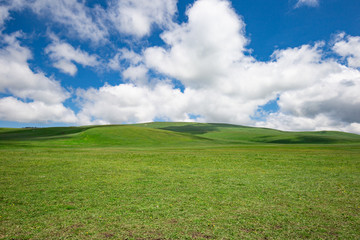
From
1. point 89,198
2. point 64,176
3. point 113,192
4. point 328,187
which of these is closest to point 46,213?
point 89,198

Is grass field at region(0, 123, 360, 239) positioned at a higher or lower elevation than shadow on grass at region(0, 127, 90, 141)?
lower

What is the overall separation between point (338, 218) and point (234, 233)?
5.77m

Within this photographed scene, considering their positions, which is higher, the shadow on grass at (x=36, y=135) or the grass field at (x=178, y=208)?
the shadow on grass at (x=36, y=135)

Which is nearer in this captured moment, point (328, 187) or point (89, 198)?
point (89, 198)

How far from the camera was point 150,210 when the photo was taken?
11.2 meters

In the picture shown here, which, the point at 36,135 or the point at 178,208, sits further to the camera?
the point at 36,135

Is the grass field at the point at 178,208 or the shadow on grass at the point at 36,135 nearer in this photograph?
the grass field at the point at 178,208

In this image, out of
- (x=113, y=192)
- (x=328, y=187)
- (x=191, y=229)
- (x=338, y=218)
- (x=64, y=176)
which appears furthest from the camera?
(x=64, y=176)

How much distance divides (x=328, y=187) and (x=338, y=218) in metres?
7.32

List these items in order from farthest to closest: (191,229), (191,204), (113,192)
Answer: (113,192) < (191,204) < (191,229)

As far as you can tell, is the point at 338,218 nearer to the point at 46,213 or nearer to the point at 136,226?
the point at 136,226

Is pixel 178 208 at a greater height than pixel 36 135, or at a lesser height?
lesser

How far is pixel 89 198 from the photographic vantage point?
43.4ft

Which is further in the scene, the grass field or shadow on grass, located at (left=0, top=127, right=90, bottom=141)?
shadow on grass, located at (left=0, top=127, right=90, bottom=141)
